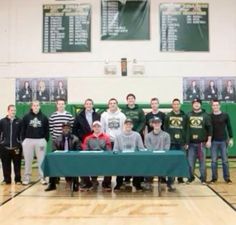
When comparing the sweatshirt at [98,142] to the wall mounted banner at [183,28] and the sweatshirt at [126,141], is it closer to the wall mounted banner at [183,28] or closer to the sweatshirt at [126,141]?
the sweatshirt at [126,141]

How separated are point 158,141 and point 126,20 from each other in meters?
6.51

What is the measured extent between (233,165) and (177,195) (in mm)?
5316

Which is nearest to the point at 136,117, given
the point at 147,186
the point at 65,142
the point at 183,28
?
the point at 147,186

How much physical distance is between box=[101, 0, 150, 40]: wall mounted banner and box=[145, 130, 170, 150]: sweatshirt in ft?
20.3

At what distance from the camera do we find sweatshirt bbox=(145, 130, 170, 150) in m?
7.82

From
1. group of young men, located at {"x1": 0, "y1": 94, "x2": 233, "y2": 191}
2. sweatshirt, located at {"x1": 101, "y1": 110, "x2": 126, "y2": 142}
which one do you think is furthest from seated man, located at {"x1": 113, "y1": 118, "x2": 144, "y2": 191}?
sweatshirt, located at {"x1": 101, "y1": 110, "x2": 126, "y2": 142}

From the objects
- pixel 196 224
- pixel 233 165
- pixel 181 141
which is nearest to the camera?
pixel 196 224

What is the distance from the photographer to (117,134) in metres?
8.02

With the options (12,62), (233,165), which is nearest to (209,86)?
(233,165)

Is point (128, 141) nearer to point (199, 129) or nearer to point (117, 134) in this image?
point (117, 134)

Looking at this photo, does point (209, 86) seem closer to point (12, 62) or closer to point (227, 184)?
point (227, 184)

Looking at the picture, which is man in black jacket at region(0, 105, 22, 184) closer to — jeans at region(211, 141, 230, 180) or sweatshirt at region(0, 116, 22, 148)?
sweatshirt at region(0, 116, 22, 148)

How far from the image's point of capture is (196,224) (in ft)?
17.1

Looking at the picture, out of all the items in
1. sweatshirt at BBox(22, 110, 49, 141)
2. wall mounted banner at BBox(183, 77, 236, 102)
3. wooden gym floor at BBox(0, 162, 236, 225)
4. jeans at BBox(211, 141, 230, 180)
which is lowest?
wooden gym floor at BBox(0, 162, 236, 225)
